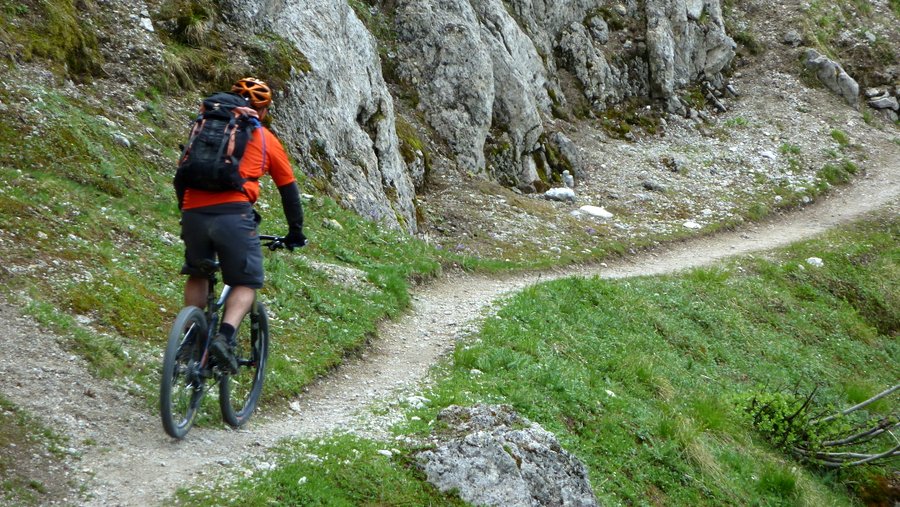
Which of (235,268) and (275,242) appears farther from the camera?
(275,242)

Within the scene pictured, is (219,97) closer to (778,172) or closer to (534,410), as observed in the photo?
(534,410)

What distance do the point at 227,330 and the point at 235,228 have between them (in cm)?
96

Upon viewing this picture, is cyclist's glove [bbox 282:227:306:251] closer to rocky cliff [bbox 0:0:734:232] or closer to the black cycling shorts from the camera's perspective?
the black cycling shorts

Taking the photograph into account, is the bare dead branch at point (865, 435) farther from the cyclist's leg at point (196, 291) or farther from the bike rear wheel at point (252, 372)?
the cyclist's leg at point (196, 291)

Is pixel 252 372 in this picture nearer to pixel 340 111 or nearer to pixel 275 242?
pixel 275 242

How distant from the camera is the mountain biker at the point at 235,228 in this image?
642 centimetres

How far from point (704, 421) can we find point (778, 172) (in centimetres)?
2178

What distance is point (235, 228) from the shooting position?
6434mm

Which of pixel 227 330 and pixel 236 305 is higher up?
pixel 236 305

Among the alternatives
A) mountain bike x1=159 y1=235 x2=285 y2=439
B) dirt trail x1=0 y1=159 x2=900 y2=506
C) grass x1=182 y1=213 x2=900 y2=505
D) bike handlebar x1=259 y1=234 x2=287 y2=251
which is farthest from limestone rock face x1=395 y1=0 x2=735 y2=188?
bike handlebar x1=259 y1=234 x2=287 y2=251

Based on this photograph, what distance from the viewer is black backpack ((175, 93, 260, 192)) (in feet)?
20.5

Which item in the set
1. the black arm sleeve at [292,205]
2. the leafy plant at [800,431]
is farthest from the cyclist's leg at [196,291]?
the leafy plant at [800,431]

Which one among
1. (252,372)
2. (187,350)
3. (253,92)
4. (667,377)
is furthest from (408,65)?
(187,350)

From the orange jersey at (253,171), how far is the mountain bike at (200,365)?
1.67ft
